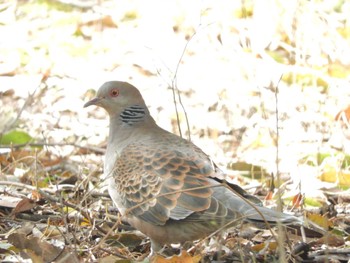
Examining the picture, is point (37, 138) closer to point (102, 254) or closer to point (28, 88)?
point (28, 88)

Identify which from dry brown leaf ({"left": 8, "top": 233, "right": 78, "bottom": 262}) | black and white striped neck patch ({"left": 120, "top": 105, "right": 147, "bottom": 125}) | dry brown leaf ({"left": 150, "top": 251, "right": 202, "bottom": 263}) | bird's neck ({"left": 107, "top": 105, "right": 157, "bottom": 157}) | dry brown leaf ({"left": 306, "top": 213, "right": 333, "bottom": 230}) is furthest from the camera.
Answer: black and white striped neck patch ({"left": 120, "top": 105, "right": 147, "bottom": 125})

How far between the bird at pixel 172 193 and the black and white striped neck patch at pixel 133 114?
0.22 meters

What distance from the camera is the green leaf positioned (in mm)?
7133

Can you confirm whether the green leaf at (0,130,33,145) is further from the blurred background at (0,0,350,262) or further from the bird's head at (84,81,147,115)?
the bird's head at (84,81,147,115)

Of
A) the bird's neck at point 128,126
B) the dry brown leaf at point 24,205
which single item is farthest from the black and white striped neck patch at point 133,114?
the dry brown leaf at point 24,205

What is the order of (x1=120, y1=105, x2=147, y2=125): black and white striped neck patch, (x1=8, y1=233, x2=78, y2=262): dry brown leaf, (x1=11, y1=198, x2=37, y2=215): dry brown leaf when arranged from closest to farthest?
(x1=8, y1=233, x2=78, y2=262): dry brown leaf
(x1=11, y1=198, x2=37, y2=215): dry brown leaf
(x1=120, y1=105, x2=147, y2=125): black and white striped neck patch

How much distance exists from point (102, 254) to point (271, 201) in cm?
158

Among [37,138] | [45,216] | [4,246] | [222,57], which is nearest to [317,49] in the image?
[222,57]

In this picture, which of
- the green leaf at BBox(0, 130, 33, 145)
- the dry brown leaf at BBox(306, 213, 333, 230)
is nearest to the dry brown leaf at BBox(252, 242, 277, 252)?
the dry brown leaf at BBox(306, 213, 333, 230)

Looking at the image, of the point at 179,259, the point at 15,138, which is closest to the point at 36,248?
the point at 179,259

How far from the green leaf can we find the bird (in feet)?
6.33

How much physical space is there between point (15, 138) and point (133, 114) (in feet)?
6.03

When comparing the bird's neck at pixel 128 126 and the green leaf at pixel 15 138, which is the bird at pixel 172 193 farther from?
the green leaf at pixel 15 138

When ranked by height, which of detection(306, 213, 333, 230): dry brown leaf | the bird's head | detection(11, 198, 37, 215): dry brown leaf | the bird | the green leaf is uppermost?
the bird's head
